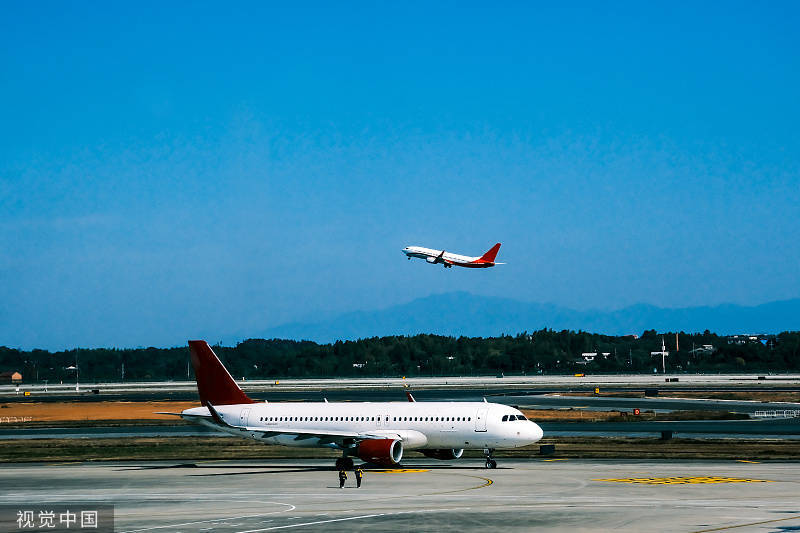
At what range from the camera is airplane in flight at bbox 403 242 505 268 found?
155 meters

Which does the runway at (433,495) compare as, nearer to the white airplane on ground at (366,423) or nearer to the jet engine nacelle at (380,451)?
the jet engine nacelle at (380,451)

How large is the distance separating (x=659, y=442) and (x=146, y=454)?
3730 cm

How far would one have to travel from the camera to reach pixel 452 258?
518 feet

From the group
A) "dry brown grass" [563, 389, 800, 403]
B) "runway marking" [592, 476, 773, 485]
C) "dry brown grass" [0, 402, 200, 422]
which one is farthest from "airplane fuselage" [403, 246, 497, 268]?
"runway marking" [592, 476, 773, 485]

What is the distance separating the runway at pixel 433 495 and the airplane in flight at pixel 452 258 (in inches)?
3670

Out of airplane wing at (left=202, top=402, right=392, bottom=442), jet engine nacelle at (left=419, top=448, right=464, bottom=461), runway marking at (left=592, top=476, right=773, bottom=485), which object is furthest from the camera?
jet engine nacelle at (left=419, top=448, right=464, bottom=461)

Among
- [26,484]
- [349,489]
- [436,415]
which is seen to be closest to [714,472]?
[436,415]

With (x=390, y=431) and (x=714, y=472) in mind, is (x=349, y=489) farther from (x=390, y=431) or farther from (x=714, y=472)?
(x=714, y=472)

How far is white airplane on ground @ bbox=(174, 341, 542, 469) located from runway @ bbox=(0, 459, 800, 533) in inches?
60.5

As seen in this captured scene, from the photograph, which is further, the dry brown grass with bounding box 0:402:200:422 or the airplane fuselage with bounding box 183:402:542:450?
the dry brown grass with bounding box 0:402:200:422

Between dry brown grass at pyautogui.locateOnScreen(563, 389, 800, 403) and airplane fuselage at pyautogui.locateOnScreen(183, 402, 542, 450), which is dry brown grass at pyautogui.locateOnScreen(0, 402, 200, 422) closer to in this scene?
airplane fuselage at pyautogui.locateOnScreen(183, 402, 542, 450)

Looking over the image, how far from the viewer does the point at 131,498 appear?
46.7 metres

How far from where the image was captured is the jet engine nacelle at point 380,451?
55812 mm

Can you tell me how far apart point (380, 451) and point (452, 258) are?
4060 inches
